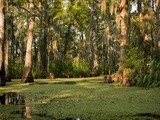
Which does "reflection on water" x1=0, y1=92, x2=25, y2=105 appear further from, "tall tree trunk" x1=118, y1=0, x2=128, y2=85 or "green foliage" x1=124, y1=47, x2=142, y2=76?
"tall tree trunk" x1=118, y1=0, x2=128, y2=85

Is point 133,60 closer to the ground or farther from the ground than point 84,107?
farther from the ground

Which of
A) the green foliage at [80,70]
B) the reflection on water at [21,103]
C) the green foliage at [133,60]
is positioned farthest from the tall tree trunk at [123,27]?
the green foliage at [80,70]

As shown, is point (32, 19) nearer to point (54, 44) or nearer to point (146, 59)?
point (146, 59)

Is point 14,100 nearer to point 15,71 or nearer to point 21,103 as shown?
point 21,103

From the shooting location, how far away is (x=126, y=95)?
11.4 metres

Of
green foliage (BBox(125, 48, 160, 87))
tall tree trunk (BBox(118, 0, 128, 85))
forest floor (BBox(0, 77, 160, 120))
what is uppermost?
tall tree trunk (BBox(118, 0, 128, 85))

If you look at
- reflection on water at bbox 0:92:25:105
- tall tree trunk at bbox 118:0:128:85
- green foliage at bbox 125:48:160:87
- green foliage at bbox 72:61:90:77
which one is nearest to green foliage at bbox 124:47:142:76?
green foliage at bbox 125:48:160:87

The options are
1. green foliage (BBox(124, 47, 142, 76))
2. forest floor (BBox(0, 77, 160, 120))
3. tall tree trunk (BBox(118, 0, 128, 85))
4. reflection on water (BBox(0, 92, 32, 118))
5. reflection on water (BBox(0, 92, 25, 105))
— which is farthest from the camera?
tall tree trunk (BBox(118, 0, 128, 85))

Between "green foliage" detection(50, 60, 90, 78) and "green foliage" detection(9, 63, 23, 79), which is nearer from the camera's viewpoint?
"green foliage" detection(9, 63, 23, 79)

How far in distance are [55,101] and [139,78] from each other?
5.97m

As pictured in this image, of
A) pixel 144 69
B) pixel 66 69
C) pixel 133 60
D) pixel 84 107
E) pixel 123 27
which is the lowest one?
pixel 84 107

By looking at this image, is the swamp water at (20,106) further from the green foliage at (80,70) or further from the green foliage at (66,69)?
the green foliage at (80,70)

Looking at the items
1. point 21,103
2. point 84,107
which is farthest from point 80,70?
point 84,107

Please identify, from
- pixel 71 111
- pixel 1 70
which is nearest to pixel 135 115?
pixel 71 111
